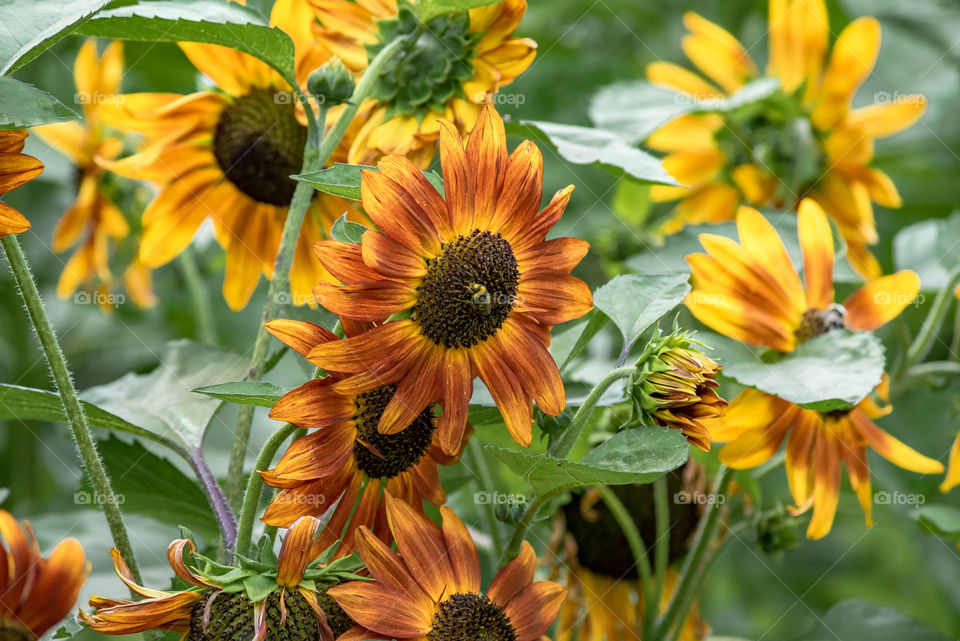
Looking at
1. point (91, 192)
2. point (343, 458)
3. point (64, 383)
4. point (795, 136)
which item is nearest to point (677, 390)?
point (343, 458)

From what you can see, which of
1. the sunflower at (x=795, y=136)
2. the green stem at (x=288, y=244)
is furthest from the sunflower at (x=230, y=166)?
the sunflower at (x=795, y=136)

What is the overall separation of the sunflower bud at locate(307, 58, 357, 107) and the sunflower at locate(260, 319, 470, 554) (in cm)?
12

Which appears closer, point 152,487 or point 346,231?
point 346,231

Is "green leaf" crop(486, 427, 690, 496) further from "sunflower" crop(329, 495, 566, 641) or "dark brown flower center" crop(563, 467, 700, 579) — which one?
"dark brown flower center" crop(563, 467, 700, 579)

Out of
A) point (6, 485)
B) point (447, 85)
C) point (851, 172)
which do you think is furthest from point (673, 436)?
point (6, 485)

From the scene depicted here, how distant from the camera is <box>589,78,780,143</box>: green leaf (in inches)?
28.6

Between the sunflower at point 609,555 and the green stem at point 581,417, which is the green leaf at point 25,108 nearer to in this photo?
the green stem at point 581,417

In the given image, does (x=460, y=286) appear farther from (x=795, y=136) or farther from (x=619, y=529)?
(x=795, y=136)

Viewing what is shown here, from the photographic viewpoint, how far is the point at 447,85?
52 cm

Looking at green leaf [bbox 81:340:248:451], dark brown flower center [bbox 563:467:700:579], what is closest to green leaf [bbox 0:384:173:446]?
green leaf [bbox 81:340:248:451]

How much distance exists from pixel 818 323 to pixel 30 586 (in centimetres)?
49

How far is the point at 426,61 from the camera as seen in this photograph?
20.3 inches

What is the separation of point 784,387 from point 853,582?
4.04 ft

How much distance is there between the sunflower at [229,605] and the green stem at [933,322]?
463 millimetres
